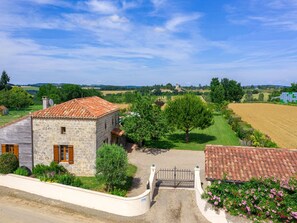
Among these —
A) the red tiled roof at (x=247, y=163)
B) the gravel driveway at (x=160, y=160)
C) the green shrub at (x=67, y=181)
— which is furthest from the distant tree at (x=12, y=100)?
the red tiled roof at (x=247, y=163)

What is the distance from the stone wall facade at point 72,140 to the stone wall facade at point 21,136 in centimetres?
44

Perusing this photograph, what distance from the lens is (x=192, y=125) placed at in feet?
106

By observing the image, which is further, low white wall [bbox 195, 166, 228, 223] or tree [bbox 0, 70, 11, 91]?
tree [bbox 0, 70, 11, 91]

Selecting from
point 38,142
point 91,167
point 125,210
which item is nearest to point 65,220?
point 125,210

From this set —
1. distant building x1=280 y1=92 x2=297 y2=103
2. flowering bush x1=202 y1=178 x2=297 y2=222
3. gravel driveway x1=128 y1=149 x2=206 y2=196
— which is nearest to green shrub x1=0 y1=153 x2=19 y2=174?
gravel driveway x1=128 y1=149 x2=206 y2=196

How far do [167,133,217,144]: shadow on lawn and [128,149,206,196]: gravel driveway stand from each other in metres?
6.38

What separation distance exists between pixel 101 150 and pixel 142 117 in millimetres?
11013

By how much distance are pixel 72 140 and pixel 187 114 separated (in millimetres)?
15185

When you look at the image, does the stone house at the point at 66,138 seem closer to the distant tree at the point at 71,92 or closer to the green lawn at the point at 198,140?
the green lawn at the point at 198,140

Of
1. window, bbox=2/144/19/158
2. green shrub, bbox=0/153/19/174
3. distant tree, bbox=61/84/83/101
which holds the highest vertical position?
distant tree, bbox=61/84/83/101

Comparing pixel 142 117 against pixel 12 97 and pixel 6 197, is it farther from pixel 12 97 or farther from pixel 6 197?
pixel 12 97

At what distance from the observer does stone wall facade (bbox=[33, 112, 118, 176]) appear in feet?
70.0

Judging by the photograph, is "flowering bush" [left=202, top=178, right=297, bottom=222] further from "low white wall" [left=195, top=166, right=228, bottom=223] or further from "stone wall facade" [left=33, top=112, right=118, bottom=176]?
"stone wall facade" [left=33, top=112, right=118, bottom=176]

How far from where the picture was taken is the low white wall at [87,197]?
15.1m
